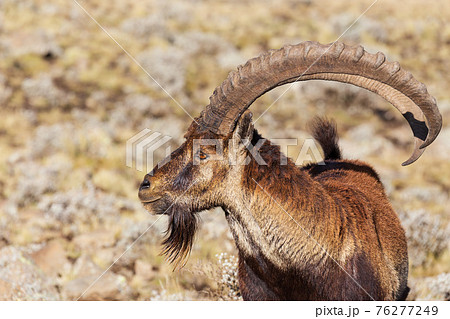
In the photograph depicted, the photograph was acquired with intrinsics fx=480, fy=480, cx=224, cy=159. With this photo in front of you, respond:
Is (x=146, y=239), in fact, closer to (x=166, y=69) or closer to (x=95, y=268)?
(x=95, y=268)

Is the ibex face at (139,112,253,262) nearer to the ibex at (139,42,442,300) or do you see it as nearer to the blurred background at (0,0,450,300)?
the ibex at (139,42,442,300)

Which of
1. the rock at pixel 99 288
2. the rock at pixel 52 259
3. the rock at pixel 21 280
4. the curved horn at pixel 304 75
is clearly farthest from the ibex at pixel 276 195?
the rock at pixel 52 259

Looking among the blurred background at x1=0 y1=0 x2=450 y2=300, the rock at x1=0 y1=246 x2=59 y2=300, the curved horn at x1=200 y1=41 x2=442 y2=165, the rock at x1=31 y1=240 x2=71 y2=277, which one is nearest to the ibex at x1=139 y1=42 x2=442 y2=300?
the curved horn at x1=200 y1=41 x2=442 y2=165

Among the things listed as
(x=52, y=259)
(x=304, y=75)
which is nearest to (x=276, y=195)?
(x=304, y=75)

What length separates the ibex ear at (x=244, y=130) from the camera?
13.2 ft

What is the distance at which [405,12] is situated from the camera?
92.1 feet

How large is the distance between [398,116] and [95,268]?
1292cm

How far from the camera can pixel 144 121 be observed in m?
15.3

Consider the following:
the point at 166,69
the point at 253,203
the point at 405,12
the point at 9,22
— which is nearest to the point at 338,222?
the point at 253,203

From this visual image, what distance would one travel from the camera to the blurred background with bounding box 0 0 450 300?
7266 mm

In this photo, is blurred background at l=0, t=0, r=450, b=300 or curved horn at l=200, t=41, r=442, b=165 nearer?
curved horn at l=200, t=41, r=442, b=165

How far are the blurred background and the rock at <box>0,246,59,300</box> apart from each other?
0.03 metres

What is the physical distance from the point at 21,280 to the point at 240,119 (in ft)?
14.3

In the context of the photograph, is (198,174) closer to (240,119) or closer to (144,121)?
(240,119)
